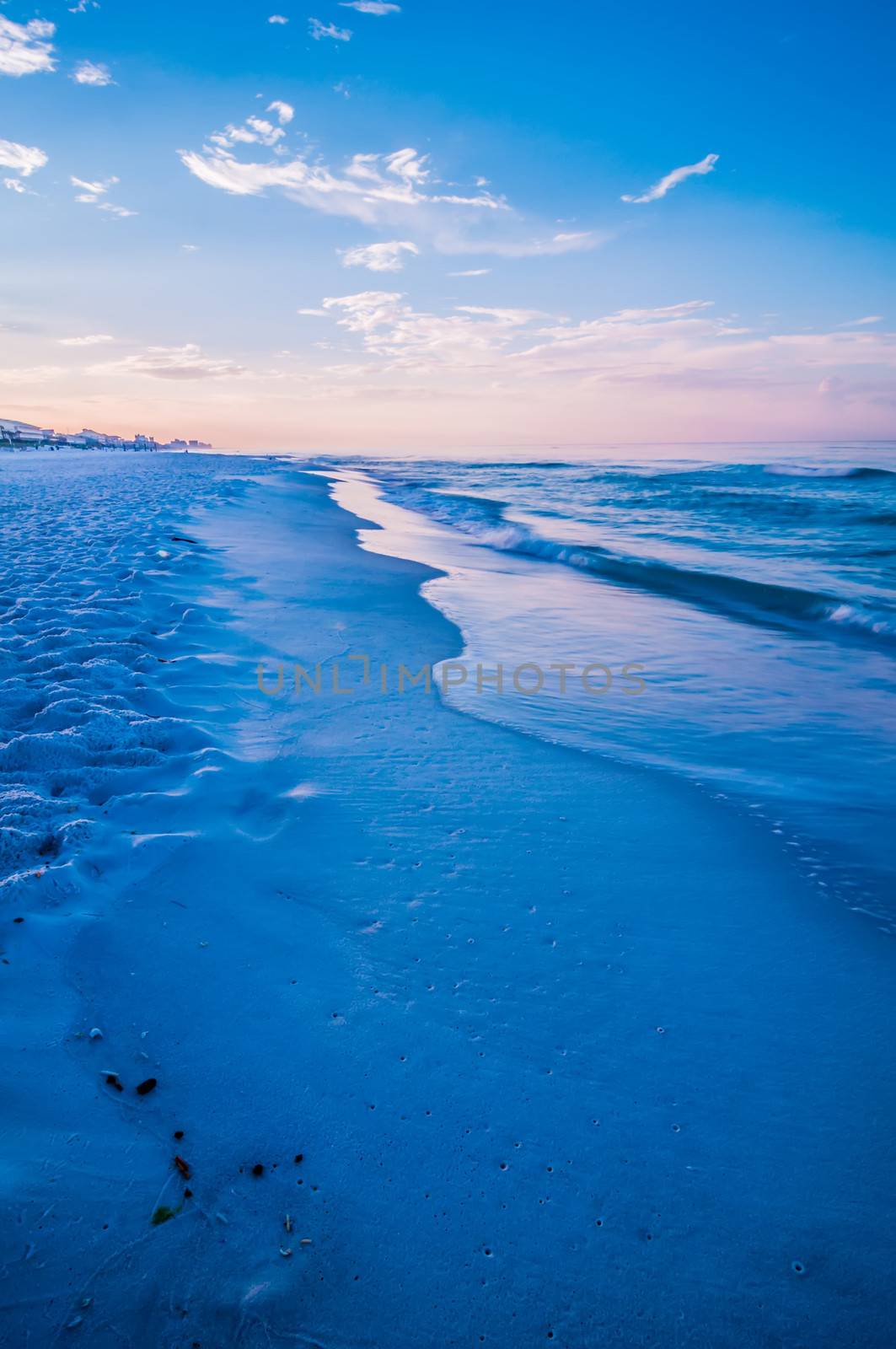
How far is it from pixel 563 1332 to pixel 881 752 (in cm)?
374

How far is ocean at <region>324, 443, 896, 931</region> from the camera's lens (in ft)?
11.1

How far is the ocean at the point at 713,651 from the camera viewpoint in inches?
134

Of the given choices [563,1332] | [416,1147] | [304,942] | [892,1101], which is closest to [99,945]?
[304,942]

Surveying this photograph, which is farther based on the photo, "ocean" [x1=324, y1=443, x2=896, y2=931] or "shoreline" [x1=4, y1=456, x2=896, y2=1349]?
"ocean" [x1=324, y1=443, x2=896, y2=931]

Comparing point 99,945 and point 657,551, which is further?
point 657,551

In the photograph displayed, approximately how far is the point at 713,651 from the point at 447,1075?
17.1 ft

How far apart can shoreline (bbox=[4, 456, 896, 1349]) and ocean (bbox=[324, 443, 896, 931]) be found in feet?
1.61

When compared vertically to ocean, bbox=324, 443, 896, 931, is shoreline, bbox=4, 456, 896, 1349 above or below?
below

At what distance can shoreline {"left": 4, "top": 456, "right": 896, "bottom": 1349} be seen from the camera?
1.33 m

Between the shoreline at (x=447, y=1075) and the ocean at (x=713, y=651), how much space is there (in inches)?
19.3

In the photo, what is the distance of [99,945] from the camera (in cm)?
208

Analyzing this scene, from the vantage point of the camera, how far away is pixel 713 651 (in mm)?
6098

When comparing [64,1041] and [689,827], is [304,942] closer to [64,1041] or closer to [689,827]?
[64,1041]

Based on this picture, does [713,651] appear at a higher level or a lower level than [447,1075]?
higher
